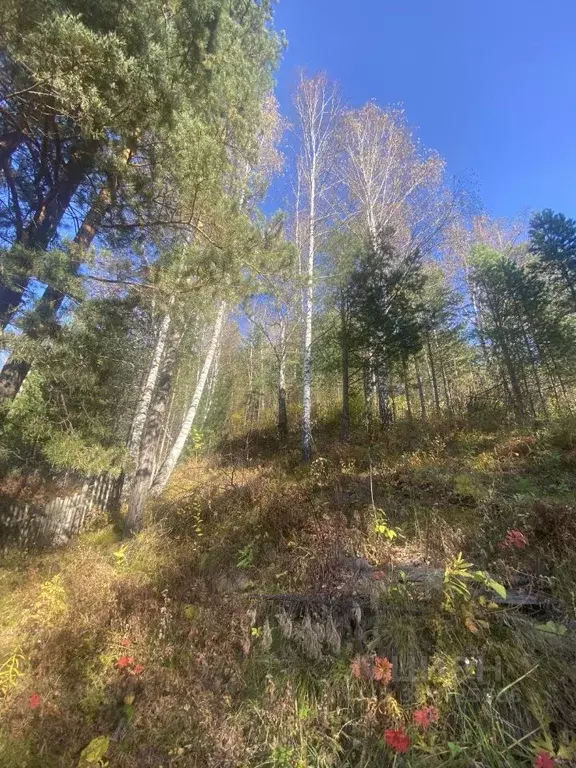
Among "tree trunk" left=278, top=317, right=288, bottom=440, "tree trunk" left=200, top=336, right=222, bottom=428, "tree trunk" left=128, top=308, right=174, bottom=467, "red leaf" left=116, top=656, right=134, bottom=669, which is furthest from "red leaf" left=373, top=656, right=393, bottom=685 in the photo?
"tree trunk" left=200, top=336, right=222, bottom=428

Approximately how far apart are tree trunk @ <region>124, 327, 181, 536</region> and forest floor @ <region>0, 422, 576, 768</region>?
0.92 metres

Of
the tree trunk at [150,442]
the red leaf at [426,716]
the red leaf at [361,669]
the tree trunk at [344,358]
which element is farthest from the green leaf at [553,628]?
the tree trunk at [344,358]

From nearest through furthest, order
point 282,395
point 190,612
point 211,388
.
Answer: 1. point 190,612
2. point 282,395
3. point 211,388

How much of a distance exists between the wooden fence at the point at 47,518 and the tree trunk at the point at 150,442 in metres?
1.34

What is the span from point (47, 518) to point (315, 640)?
611cm

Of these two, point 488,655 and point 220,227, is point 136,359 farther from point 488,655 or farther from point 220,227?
point 488,655

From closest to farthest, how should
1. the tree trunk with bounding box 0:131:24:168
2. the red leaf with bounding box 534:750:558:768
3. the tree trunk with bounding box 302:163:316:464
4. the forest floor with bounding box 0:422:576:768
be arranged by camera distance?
the red leaf with bounding box 534:750:558:768 < the forest floor with bounding box 0:422:576:768 < the tree trunk with bounding box 0:131:24:168 < the tree trunk with bounding box 302:163:316:464

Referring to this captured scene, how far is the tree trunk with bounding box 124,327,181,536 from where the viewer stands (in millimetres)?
6461

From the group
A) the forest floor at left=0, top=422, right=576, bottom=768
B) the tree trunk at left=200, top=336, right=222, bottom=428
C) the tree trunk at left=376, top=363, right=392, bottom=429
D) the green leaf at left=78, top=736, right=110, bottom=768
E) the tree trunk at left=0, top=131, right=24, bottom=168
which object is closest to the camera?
the forest floor at left=0, top=422, right=576, bottom=768

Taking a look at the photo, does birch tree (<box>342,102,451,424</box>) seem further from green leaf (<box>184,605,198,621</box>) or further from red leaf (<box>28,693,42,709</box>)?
red leaf (<box>28,693,42,709</box>)

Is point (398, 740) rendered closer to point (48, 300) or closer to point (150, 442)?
point (150, 442)

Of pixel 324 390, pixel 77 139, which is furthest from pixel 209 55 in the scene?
pixel 324 390

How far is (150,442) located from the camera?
696cm

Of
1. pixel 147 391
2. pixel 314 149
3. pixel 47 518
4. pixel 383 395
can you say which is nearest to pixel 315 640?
pixel 47 518
